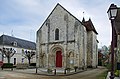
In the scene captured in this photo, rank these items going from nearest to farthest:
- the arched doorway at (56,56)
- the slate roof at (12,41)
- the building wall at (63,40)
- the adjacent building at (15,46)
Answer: the building wall at (63,40) → the arched doorway at (56,56) → the adjacent building at (15,46) → the slate roof at (12,41)

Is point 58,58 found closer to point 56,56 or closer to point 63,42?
point 56,56

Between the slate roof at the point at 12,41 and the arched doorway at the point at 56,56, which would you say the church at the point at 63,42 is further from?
the slate roof at the point at 12,41

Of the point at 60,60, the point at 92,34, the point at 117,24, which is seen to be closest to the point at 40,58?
the point at 60,60

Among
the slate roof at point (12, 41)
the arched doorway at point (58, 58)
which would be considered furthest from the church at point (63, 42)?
the slate roof at point (12, 41)

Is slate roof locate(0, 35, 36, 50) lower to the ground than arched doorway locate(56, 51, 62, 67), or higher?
higher

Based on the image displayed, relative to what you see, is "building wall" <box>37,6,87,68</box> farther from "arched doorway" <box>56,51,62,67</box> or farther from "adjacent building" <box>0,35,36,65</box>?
"adjacent building" <box>0,35,36,65</box>

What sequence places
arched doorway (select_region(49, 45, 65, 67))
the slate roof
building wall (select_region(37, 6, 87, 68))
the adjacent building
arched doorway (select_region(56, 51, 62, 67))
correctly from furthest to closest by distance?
the slate roof
the adjacent building
arched doorway (select_region(56, 51, 62, 67))
arched doorway (select_region(49, 45, 65, 67))
building wall (select_region(37, 6, 87, 68))

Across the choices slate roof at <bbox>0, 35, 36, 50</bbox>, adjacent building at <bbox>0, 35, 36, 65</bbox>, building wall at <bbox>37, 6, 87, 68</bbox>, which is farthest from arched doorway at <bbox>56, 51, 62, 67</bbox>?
slate roof at <bbox>0, 35, 36, 50</bbox>

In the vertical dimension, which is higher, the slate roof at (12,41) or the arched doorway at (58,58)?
the slate roof at (12,41)

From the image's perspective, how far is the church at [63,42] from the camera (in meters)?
32.9

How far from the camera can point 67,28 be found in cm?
3400

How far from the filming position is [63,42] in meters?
34.0

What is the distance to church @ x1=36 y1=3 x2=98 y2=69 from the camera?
3288cm

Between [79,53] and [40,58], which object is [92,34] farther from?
[40,58]
